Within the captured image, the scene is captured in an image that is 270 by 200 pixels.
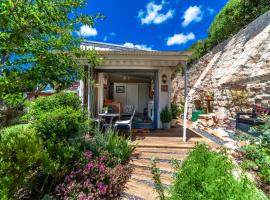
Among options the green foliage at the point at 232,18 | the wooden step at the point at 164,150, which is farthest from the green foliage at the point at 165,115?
the green foliage at the point at 232,18

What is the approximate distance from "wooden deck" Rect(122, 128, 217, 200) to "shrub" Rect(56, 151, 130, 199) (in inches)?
10.6

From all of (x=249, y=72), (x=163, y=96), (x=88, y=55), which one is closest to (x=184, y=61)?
(x=163, y=96)

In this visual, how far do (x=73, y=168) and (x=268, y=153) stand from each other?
12.9 feet

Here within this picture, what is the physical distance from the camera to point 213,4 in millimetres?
15383

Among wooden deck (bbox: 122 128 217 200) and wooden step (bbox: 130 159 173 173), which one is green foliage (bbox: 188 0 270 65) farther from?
wooden step (bbox: 130 159 173 173)

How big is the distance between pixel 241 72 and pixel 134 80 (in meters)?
→ 6.50

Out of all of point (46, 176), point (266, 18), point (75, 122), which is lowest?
point (46, 176)

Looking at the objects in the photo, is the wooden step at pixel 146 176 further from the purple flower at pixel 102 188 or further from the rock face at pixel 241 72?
the rock face at pixel 241 72

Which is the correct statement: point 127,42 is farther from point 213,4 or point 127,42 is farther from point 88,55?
point 88,55

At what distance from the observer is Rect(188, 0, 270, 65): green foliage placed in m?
10.9

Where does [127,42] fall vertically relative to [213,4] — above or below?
below

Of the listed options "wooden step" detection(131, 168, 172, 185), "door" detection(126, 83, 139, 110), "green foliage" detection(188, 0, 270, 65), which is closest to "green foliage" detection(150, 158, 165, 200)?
"wooden step" detection(131, 168, 172, 185)

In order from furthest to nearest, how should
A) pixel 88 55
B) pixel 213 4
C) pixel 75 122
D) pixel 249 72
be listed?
pixel 213 4
pixel 249 72
pixel 75 122
pixel 88 55

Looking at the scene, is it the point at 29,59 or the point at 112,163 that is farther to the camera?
the point at 112,163
